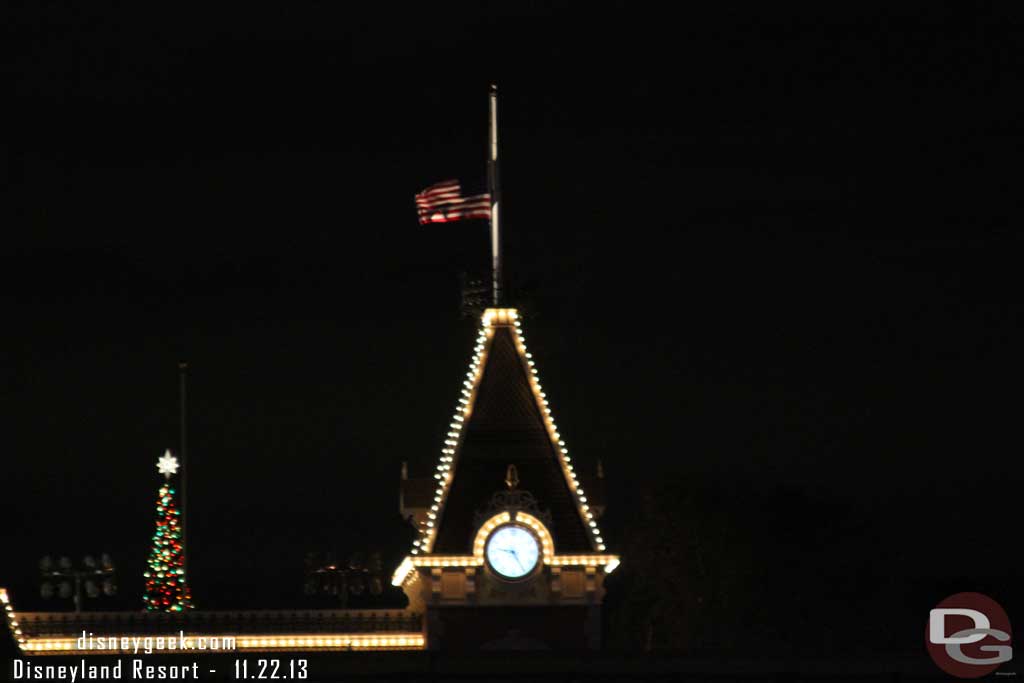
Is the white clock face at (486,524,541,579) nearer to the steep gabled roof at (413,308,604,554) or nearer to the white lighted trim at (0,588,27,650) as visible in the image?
the steep gabled roof at (413,308,604,554)

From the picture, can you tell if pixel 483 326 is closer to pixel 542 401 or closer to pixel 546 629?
pixel 542 401

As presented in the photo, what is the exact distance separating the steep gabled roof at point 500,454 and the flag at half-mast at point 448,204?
278 cm

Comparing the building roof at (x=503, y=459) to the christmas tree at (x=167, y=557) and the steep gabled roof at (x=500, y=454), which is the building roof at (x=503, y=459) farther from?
the christmas tree at (x=167, y=557)

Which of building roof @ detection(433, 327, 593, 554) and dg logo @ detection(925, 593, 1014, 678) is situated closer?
dg logo @ detection(925, 593, 1014, 678)

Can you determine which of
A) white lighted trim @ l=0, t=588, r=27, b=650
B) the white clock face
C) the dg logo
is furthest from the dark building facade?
white lighted trim @ l=0, t=588, r=27, b=650

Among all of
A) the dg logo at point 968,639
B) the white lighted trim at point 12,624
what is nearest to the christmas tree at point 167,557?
the white lighted trim at point 12,624

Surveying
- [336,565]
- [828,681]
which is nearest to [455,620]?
[336,565]

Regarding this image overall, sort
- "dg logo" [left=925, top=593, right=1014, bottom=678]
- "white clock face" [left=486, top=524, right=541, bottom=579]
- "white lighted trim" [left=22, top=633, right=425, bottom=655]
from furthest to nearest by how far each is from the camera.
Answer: "white lighted trim" [left=22, top=633, right=425, bottom=655] → "white clock face" [left=486, top=524, right=541, bottom=579] → "dg logo" [left=925, top=593, right=1014, bottom=678]

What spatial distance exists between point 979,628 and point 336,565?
709 inches

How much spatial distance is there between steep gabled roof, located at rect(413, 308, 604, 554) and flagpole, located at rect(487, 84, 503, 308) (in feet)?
2.96

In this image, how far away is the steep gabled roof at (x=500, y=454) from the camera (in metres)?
62.4

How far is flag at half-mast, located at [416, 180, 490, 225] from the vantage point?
6575cm

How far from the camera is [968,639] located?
2189 inches

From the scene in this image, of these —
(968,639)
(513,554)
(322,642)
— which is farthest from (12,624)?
(968,639)
